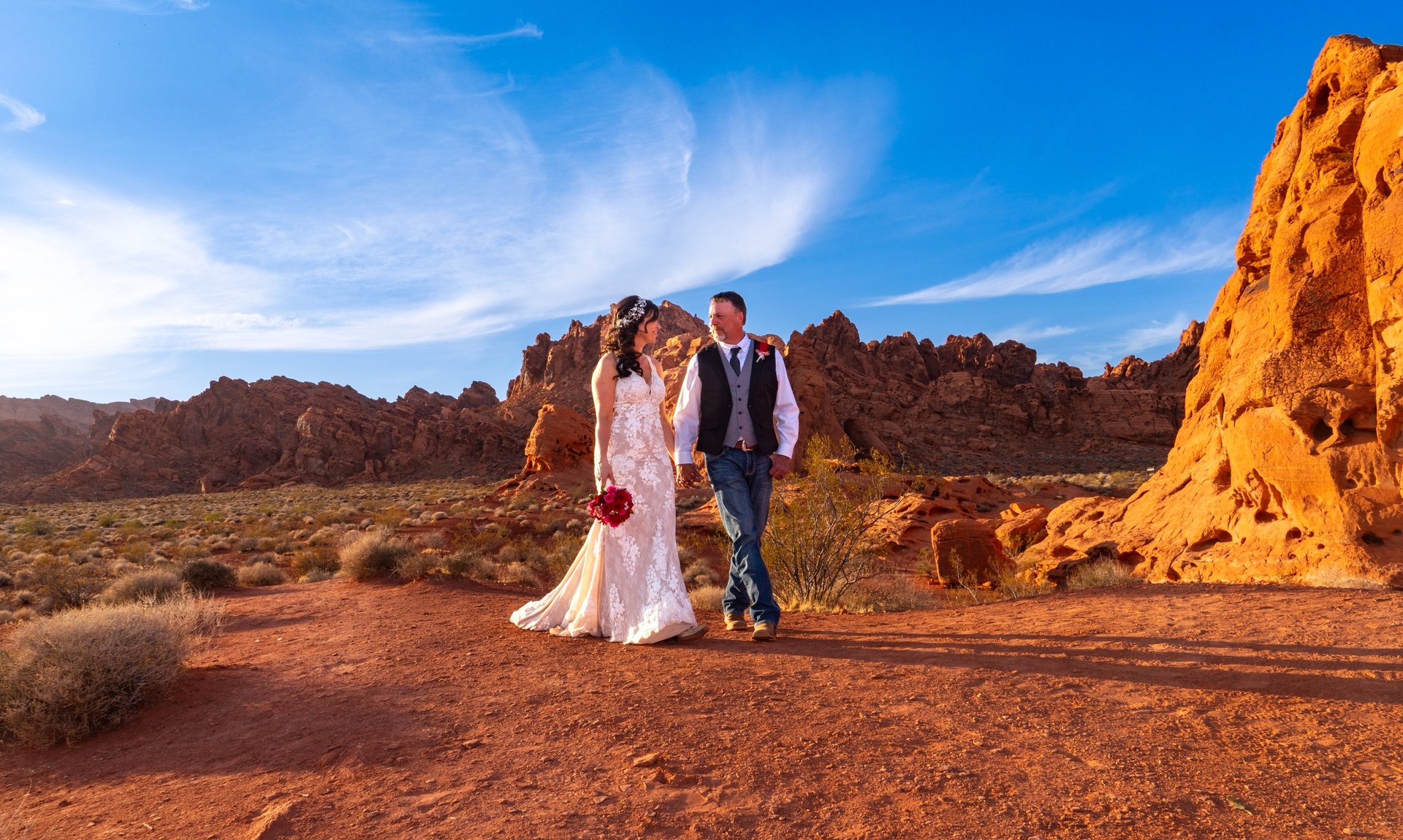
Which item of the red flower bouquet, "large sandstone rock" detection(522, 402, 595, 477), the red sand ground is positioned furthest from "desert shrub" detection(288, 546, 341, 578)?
"large sandstone rock" detection(522, 402, 595, 477)

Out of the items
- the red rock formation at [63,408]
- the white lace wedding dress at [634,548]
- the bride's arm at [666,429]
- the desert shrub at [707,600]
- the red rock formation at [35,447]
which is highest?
the red rock formation at [63,408]

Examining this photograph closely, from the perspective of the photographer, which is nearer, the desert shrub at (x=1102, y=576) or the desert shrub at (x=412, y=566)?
the desert shrub at (x=1102, y=576)

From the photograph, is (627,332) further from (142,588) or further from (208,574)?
(208,574)

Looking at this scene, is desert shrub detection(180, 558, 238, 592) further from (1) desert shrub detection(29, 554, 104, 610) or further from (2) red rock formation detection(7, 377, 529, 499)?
(2) red rock formation detection(7, 377, 529, 499)

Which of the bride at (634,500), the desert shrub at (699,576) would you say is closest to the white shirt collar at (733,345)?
the bride at (634,500)

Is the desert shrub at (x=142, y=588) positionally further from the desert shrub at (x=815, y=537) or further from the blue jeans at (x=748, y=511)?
the blue jeans at (x=748, y=511)

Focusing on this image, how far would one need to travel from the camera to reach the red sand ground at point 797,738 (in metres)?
2.48

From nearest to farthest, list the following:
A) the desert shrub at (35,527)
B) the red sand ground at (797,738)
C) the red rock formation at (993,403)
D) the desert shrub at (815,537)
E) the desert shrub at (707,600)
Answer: the red sand ground at (797,738)
the desert shrub at (707,600)
the desert shrub at (815,537)
the desert shrub at (35,527)
the red rock formation at (993,403)

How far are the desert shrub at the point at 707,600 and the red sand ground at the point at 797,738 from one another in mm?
2311

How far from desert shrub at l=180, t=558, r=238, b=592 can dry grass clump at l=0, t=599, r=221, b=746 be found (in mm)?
6127

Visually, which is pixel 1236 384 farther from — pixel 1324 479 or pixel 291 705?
pixel 291 705

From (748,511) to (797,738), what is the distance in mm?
2175

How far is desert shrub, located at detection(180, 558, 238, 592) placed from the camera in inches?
403

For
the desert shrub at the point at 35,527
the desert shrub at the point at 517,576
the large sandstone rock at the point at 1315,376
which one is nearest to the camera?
the large sandstone rock at the point at 1315,376
